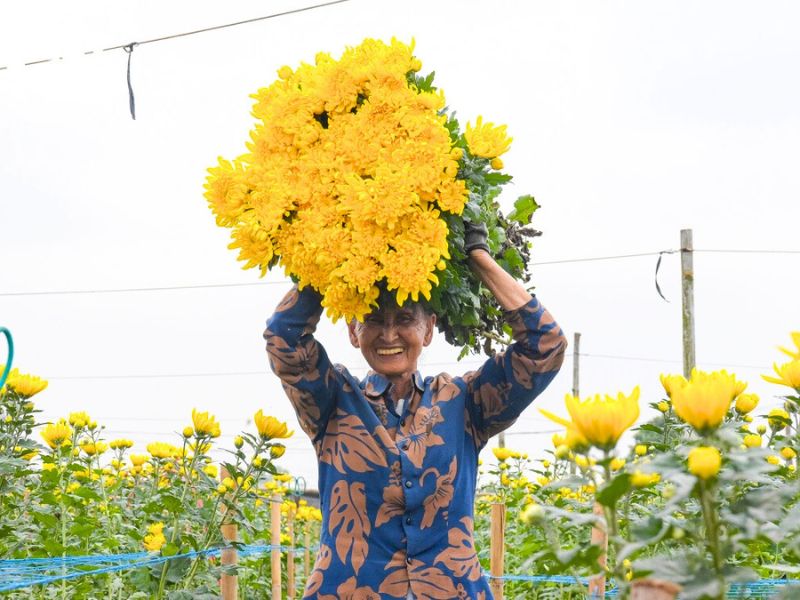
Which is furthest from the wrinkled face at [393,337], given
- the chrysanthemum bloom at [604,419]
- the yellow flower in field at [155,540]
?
the chrysanthemum bloom at [604,419]

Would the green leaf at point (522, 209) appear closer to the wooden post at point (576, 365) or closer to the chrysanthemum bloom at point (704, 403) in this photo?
the chrysanthemum bloom at point (704, 403)

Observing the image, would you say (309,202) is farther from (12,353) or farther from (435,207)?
(12,353)

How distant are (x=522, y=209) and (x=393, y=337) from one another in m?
0.55

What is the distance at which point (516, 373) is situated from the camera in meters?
2.74

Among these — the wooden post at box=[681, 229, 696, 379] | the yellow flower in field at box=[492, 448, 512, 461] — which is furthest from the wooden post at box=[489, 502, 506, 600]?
the wooden post at box=[681, 229, 696, 379]

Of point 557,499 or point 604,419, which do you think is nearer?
point 604,419

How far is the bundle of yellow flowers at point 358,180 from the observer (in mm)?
2402

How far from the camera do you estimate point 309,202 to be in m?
2.46

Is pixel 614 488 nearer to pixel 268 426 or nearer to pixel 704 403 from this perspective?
pixel 704 403

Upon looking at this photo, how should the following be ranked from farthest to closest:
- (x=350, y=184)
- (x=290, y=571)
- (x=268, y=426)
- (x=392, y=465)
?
(x=290, y=571)
(x=268, y=426)
(x=392, y=465)
(x=350, y=184)

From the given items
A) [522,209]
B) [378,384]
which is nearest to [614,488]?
[378,384]

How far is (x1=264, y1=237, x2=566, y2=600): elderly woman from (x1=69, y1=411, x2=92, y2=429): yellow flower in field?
1.67 metres

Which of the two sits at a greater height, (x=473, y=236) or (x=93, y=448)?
(x=473, y=236)

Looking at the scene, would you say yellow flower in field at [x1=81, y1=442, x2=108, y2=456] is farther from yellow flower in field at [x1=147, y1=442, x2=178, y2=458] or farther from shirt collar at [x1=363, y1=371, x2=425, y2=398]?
shirt collar at [x1=363, y1=371, x2=425, y2=398]
